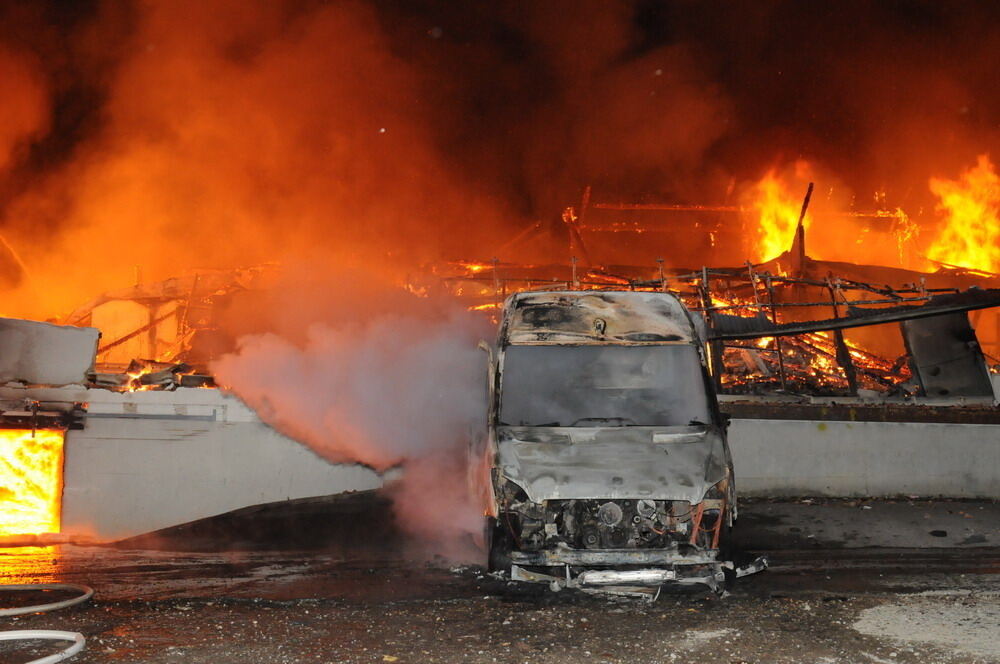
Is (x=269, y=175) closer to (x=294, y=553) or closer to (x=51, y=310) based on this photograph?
(x=51, y=310)

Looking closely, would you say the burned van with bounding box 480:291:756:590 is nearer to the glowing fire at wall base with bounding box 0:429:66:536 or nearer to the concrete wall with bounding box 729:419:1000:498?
the concrete wall with bounding box 729:419:1000:498

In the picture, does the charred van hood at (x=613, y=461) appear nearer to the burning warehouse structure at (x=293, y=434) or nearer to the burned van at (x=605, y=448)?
the burned van at (x=605, y=448)

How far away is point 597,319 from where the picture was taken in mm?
6734

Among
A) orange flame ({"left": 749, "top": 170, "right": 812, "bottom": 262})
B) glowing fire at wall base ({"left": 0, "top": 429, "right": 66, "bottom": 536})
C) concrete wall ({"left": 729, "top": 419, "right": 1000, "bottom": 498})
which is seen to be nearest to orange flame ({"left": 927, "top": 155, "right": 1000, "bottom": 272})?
orange flame ({"left": 749, "top": 170, "right": 812, "bottom": 262})

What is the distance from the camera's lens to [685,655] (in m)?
4.71

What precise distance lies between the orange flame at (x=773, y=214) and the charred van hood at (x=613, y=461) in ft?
55.9

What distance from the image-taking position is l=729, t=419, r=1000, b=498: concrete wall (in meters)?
9.90

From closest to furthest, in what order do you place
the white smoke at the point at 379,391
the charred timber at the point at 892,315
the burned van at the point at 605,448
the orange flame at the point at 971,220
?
the burned van at the point at 605,448 < the charred timber at the point at 892,315 < the white smoke at the point at 379,391 < the orange flame at the point at 971,220

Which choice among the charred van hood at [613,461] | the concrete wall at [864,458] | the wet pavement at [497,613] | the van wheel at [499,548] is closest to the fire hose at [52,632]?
the wet pavement at [497,613]

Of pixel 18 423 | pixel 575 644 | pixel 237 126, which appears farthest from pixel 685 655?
pixel 237 126

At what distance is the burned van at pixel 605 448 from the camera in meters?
5.34

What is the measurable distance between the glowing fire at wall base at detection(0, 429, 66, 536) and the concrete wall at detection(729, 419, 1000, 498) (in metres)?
8.66

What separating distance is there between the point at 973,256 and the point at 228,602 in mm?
22509

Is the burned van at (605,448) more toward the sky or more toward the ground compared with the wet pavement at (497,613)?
more toward the sky
